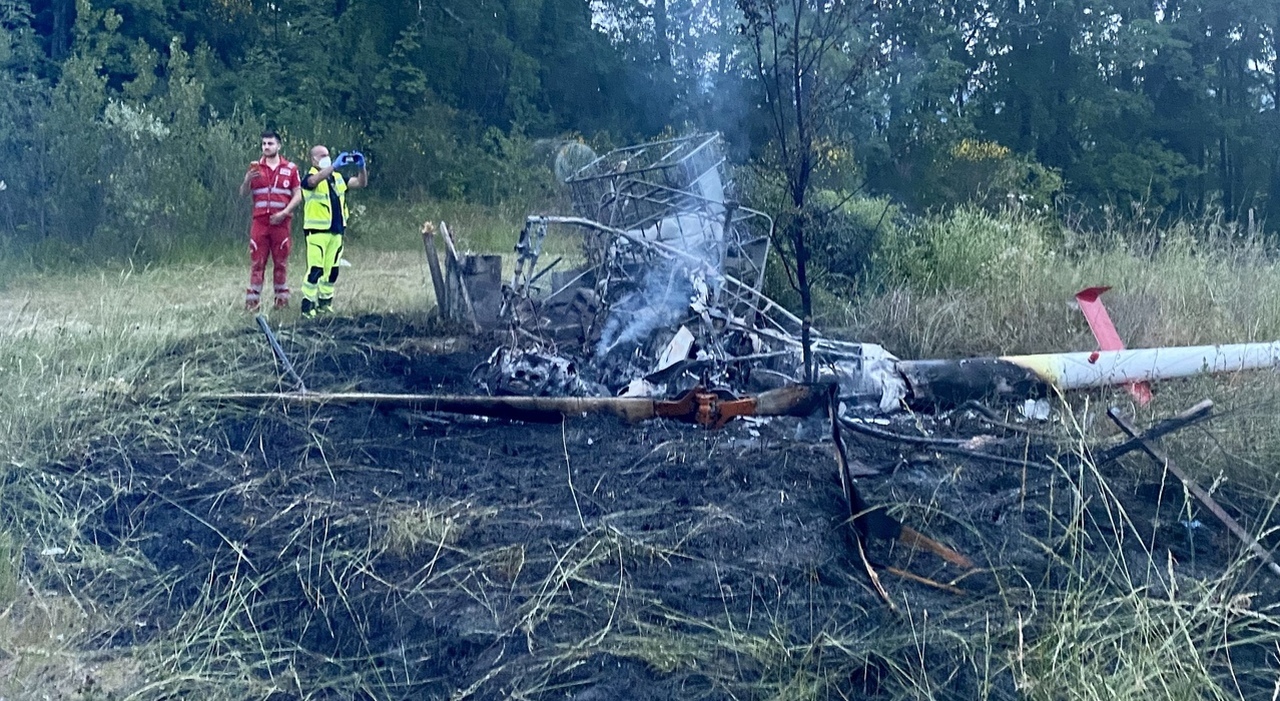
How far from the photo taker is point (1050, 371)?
233 inches

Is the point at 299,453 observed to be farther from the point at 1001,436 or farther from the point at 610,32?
the point at 610,32

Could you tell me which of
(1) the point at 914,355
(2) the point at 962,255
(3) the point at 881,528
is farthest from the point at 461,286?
(3) the point at 881,528

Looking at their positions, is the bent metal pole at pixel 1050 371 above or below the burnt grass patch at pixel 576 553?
above

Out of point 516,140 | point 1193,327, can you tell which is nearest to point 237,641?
point 1193,327

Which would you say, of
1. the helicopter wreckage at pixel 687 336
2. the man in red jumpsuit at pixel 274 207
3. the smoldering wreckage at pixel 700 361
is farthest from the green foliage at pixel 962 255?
the man in red jumpsuit at pixel 274 207

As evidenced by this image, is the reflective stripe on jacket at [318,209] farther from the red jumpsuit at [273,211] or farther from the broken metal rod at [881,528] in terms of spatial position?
the broken metal rod at [881,528]

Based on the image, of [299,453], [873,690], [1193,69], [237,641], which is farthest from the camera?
[1193,69]

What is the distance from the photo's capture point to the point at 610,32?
24.2m

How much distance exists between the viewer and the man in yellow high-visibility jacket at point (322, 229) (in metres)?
9.48

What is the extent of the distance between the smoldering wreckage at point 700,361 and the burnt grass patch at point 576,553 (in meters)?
0.13

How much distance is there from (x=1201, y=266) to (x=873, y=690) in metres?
7.12

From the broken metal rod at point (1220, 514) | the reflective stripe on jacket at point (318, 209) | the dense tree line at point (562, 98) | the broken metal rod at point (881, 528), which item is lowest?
the broken metal rod at point (881, 528)

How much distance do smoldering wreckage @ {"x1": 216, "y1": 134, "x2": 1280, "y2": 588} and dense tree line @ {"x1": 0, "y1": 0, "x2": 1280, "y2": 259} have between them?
16.3 ft

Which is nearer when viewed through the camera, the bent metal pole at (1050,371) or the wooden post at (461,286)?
the bent metal pole at (1050,371)
